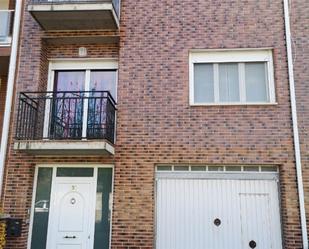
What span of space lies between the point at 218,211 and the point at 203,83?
3.08 m

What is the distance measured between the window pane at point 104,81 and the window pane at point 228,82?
2713 millimetres

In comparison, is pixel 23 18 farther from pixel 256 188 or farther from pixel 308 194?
pixel 308 194

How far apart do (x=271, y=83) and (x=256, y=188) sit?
255cm

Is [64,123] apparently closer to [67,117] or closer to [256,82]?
[67,117]

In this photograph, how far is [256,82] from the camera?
8352mm

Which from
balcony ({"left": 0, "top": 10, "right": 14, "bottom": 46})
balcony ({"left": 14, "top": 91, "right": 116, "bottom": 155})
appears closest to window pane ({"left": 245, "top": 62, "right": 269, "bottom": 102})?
balcony ({"left": 14, "top": 91, "right": 116, "bottom": 155})

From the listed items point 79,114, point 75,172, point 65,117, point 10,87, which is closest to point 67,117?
point 65,117

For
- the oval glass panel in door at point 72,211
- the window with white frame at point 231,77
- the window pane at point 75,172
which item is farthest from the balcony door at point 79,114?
the window with white frame at point 231,77

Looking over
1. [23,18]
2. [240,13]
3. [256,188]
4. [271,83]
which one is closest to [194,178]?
[256,188]

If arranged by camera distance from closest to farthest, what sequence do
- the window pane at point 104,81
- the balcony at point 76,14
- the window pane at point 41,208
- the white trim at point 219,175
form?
the white trim at point 219,175, the window pane at point 41,208, the balcony at point 76,14, the window pane at point 104,81

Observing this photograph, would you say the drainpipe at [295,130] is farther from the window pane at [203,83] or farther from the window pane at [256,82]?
the window pane at [203,83]

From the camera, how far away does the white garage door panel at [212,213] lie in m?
7.61

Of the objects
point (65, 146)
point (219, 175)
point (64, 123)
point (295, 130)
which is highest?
point (64, 123)

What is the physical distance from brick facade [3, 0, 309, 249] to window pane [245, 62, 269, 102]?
33 cm
